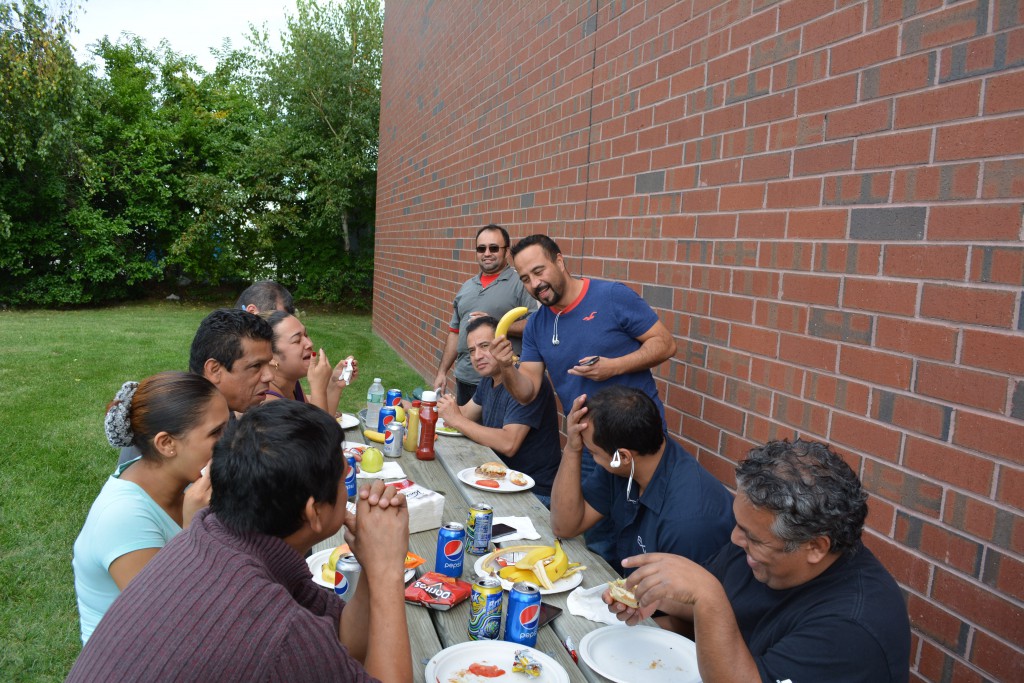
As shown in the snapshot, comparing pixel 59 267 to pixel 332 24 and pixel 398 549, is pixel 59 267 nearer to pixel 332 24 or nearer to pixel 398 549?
pixel 332 24

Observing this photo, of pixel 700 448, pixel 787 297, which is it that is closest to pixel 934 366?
pixel 787 297

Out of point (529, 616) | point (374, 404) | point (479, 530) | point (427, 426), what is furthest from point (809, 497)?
point (374, 404)

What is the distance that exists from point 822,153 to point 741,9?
995 millimetres

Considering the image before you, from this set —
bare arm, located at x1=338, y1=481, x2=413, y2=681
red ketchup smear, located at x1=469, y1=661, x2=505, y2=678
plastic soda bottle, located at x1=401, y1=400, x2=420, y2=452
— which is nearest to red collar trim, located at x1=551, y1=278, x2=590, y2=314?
plastic soda bottle, located at x1=401, y1=400, x2=420, y2=452

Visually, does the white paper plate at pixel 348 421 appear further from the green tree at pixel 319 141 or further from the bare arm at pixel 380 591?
the green tree at pixel 319 141

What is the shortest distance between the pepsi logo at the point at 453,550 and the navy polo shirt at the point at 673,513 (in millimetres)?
729

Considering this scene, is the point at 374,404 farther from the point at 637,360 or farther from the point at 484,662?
the point at 484,662

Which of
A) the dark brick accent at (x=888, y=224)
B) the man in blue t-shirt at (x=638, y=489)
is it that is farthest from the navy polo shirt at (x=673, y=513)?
the dark brick accent at (x=888, y=224)

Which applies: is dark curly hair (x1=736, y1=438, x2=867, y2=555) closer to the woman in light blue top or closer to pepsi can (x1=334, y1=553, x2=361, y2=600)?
pepsi can (x1=334, y1=553, x2=361, y2=600)

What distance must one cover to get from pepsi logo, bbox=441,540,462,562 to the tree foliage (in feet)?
54.6

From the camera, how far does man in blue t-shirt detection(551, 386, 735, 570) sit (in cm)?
268

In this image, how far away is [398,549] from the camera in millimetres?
1980

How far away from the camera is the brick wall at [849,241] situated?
219 cm

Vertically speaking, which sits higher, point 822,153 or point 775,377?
point 822,153
